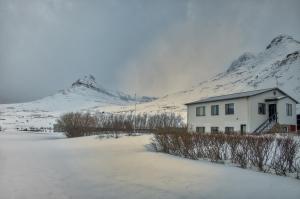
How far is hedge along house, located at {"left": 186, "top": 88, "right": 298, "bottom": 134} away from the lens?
1207 inches

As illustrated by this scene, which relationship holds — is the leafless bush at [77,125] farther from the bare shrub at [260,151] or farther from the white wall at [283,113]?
the bare shrub at [260,151]

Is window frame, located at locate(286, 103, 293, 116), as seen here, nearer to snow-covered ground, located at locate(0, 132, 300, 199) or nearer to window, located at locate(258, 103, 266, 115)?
window, located at locate(258, 103, 266, 115)

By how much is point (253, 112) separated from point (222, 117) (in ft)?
11.4

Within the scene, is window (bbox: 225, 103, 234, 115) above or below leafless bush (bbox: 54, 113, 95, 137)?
above

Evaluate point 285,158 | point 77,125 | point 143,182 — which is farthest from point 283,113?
point 143,182

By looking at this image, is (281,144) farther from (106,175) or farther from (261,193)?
(106,175)

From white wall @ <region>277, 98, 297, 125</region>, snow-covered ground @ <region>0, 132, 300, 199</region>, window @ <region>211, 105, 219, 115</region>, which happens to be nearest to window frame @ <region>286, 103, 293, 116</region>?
white wall @ <region>277, 98, 297, 125</region>

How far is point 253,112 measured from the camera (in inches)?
1211

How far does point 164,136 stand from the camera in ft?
53.0

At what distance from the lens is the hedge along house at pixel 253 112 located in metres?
30.7

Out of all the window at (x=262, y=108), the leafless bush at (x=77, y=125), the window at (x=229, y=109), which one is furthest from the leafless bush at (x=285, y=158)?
the leafless bush at (x=77, y=125)

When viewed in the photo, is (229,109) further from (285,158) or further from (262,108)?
(285,158)

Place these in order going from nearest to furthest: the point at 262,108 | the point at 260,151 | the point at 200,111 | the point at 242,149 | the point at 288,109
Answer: the point at 260,151 → the point at 242,149 → the point at 262,108 → the point at 288,109 → the point at 200,111

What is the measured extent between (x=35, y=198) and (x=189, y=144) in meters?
8.27
